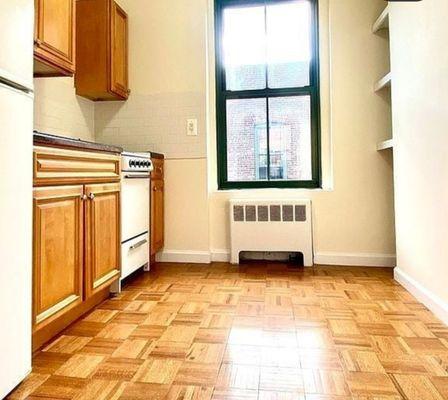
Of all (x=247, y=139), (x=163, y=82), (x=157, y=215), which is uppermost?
(x=163, y=82)

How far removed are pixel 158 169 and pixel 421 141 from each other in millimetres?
1816

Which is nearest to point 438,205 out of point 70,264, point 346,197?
point 346,197

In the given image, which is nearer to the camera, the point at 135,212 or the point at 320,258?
the point at 135,212

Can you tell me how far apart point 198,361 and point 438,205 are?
1.32 metres

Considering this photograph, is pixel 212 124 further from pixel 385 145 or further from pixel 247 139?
pixel 385 145

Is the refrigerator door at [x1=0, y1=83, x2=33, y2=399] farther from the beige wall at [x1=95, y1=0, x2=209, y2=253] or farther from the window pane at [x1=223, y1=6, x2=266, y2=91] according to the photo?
the window pane at [x1=223, y1=6, x2=266, y2=91]

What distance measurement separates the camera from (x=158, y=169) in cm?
288

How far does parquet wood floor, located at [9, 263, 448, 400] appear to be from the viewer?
3.81 ft

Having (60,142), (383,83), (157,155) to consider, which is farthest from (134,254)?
(383,83)

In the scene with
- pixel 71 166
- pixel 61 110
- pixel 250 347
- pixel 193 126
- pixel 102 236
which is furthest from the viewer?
pixel 193 126

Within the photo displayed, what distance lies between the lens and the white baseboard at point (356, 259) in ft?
9.24

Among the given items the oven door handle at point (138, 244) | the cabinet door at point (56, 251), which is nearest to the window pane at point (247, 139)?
the oven door handle at point (138, 244)

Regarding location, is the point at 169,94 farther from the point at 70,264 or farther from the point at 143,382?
the point at 143,382

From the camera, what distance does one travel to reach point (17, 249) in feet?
3.75
